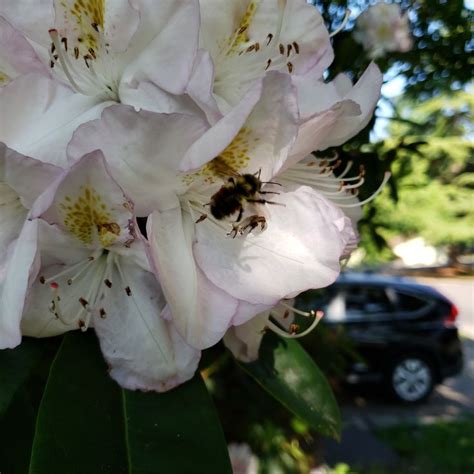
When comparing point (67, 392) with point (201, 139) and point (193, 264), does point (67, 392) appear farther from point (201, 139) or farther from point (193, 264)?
point (201, 139)

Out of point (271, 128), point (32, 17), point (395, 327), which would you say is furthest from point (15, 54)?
point (395, 327)

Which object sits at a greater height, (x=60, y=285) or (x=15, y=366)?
(x=60, y=285)

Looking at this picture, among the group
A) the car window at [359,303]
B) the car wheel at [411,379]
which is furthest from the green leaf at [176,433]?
the car wheel at [411,379]

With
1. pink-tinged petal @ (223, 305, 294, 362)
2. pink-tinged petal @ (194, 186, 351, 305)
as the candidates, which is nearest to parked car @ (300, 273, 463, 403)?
pink-tinged petal @ (223, 305, 294, 362)

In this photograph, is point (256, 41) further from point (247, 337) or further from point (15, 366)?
point (15, 366)

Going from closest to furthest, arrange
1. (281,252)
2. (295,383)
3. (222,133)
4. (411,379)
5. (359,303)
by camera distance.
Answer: (222,133)
(281,252)
(295,383)
(359,303)
(411,379)
